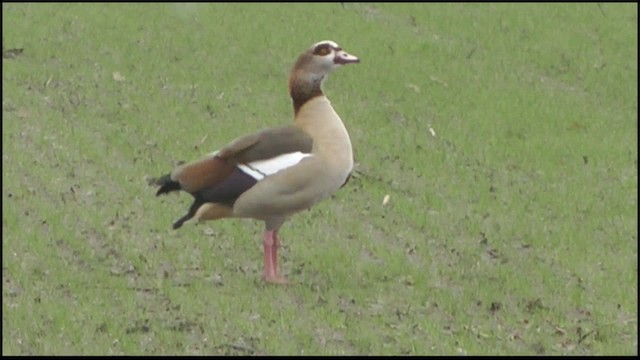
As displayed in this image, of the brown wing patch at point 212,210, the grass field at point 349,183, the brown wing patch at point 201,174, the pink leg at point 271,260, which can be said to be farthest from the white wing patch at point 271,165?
the grass field at point 349,183

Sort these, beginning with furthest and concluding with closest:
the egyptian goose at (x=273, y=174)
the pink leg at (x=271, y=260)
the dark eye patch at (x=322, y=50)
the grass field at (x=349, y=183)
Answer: the dark eye patch at (x=322, y=50) < the pink leg at (x=271, y=260) < the egyptian goose at (x=273, y=174) < the grass field at (x=349, y=183)

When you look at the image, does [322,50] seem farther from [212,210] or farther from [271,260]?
[271,260]

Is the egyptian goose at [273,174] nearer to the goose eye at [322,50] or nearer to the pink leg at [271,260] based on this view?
the pink leg at [271,260]

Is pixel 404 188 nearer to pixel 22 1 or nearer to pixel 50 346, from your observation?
pixel 50 346

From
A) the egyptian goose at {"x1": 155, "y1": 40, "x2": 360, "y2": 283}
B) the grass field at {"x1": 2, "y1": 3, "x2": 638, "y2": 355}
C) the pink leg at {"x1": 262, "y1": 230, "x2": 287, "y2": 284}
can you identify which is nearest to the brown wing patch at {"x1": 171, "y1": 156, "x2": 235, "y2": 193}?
the egyptian goose at {"x1": 155, "y1": 40, "x2": 360, "y2": 283}

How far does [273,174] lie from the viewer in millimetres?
10328

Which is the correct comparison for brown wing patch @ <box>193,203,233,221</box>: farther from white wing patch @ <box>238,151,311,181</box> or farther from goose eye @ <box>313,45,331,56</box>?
goose eye @ <box>313,45,331,56</box>

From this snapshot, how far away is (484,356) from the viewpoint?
903 centimetres

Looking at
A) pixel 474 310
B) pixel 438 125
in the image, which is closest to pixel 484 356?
pixel 474 310

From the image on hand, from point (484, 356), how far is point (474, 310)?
3.52ft

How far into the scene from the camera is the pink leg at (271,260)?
10453mm

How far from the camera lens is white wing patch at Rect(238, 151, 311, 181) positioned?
10312 mm

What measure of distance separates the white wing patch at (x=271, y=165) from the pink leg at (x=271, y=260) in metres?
0.45

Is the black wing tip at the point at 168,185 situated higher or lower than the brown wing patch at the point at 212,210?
higher
